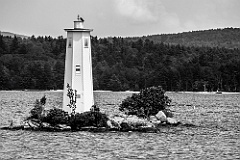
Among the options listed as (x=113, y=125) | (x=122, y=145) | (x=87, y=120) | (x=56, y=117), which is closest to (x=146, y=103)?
(x=113, y=125)

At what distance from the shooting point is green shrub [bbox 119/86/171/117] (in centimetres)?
4625

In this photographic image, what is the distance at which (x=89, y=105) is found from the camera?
3928 centimetres

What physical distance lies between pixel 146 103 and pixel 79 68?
975cm

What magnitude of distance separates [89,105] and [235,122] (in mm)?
15850

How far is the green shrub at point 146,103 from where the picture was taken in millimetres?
46250

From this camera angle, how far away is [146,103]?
46219 mm

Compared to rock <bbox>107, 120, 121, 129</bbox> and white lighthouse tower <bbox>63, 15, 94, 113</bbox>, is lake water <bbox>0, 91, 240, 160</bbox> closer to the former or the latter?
rock <bbox>107, 120, 121, 129</bbox>

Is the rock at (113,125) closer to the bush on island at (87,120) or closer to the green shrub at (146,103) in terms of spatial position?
the bush on island at (87,120)

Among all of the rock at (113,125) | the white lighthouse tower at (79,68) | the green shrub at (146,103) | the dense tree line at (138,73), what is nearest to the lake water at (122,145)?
the rock at (113,125)

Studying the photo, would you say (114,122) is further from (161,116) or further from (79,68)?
(161,116)

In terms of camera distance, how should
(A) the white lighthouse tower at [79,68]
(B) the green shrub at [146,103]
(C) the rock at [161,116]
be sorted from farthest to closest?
(B) the green shrub at [146,103], (C) the rock at [161,116], (A) the white lighthouse tower at [79,68]

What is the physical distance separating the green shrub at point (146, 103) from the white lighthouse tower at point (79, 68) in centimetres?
779

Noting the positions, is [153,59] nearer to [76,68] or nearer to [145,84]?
[145,84]

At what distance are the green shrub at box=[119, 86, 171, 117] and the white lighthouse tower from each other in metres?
7.79
